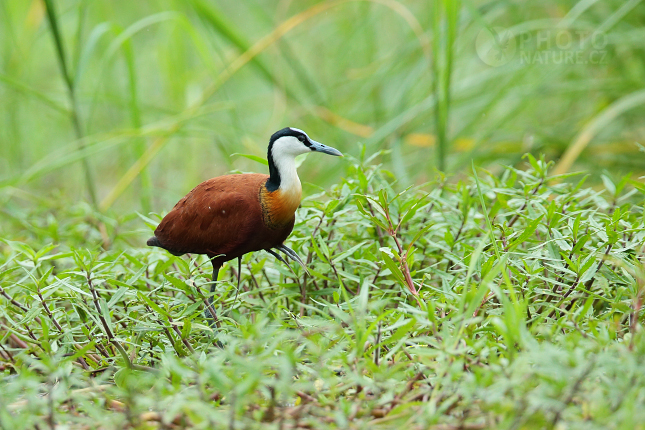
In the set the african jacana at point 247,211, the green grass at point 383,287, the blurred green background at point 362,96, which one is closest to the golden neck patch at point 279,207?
the african jacana at point 247,211

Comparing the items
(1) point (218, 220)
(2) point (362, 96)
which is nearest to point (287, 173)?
(1) point (218, 220)

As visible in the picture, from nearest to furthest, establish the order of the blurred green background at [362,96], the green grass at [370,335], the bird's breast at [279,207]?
the green grass at [370,335] → the bird's breast at [279,207] → the blurred green background at [362,96]

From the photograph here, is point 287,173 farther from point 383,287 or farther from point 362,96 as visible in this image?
point 362,96

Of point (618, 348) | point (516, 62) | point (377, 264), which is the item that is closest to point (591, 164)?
point (516, 62)

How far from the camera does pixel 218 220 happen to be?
4.43ft

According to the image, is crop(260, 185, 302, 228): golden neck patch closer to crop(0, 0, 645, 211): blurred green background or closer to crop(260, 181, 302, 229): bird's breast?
crop(260, 181, 302, 229): bird's breast

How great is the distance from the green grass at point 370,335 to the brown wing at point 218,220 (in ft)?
0.28

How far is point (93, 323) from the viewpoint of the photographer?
1.31 meters

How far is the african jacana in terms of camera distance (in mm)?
1296

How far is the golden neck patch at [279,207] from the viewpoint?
1.29 meters

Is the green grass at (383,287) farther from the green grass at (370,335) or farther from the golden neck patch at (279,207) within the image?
the golden neck patch at (279,207)

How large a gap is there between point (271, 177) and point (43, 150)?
2.98 meters

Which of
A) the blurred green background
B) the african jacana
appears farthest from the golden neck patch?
the blurred green background

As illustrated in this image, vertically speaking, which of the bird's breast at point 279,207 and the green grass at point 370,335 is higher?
the bird's breast at point 279,207
